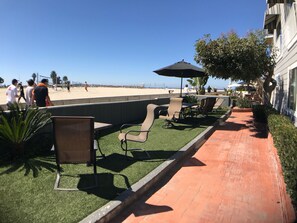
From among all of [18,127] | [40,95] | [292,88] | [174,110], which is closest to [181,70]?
[174,110]

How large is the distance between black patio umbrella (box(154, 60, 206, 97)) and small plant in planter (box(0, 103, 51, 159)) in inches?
247

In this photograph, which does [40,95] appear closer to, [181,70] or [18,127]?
[18,127]

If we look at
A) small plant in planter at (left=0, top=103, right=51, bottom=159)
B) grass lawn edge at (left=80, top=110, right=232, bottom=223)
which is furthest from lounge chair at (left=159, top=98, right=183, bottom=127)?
small plant in planter at (left=0, top=103, right=51, bottom=159)

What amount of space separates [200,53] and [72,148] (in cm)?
726

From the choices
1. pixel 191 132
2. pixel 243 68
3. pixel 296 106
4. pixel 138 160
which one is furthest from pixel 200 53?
pixel 138 160

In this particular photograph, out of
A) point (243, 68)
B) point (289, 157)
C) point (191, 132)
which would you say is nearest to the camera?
point (289, 157)

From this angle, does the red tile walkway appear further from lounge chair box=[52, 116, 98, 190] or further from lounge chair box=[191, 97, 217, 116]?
lounge chair box=[191, 97, 217, 116]

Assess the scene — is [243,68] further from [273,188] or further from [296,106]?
[273,188]

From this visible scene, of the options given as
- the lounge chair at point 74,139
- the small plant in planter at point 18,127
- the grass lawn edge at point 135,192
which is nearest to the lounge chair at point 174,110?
the grass lawn edge at point 135,192

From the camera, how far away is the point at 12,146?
530 cm

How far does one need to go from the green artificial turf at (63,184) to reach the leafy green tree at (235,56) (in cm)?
460

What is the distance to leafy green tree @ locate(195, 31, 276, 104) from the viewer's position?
9305 mm

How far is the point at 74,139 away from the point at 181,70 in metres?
7.73

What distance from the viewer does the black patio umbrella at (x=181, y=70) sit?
10.7m
